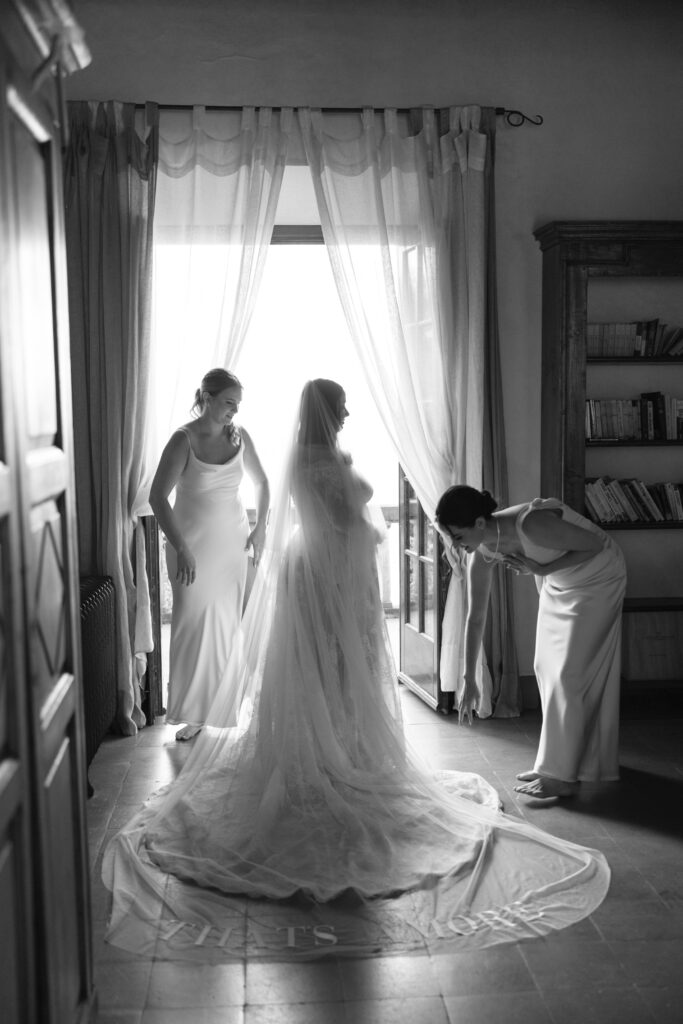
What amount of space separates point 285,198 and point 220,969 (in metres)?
4.09

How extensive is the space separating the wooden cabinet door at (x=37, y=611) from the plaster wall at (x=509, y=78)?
3182 millimetres

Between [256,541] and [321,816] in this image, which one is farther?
[256,541]

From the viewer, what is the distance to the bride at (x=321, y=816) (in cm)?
287

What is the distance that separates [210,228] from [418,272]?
102 centimetres

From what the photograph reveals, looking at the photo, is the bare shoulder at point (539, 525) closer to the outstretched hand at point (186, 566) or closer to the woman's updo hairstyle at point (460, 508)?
the woman's updo hairstyle at point (460, 508)

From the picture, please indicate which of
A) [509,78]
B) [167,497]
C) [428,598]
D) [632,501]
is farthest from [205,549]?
[509,78]

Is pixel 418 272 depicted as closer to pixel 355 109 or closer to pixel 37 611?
pixel 355 109

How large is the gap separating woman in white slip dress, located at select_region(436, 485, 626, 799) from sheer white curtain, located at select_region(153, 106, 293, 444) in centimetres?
184

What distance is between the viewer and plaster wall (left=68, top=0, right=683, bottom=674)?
15.9 ft

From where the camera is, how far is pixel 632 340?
506cm

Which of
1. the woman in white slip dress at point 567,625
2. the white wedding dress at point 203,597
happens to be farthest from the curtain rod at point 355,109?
the woman in white slip dress at point 567,625

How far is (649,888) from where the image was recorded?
3100 mm

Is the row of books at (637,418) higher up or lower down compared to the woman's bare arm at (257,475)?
higher up

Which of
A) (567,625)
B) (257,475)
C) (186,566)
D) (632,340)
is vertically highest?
(632,340)
